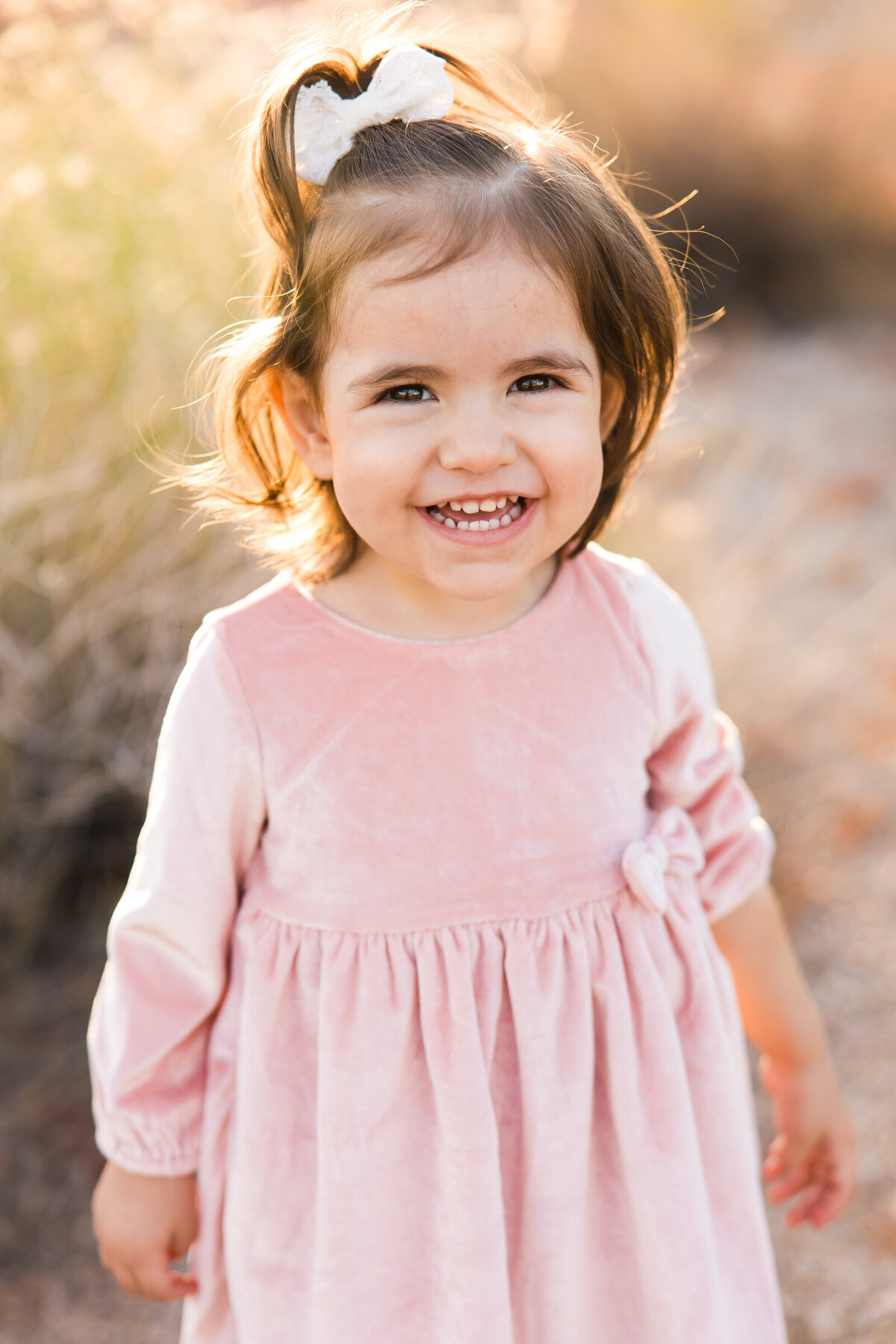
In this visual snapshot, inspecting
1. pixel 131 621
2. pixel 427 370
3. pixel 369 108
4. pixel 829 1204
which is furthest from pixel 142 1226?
pixel 131 621

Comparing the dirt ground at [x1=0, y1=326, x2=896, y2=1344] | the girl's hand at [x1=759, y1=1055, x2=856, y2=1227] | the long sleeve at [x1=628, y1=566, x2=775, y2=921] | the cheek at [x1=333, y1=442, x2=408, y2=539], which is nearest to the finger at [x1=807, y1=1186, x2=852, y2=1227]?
the girl's hand at [x1=759, y1=1055, x2=856, y2=1227]

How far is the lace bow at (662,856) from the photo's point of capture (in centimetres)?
101

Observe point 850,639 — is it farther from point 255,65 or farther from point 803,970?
point 255,65

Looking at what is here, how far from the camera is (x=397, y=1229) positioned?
100 cm

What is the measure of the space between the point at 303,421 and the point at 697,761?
0.50m

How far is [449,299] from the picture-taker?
842 millimetres

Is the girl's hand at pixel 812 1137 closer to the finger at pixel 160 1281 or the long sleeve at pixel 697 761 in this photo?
the long sleeve at pixel 697 761

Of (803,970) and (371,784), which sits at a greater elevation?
(371,784)

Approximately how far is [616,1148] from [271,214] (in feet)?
2.83

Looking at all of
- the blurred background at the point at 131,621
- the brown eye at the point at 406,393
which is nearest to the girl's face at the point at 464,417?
the brown eye at the point at 406,393

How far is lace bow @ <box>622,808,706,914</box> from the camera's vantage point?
1006 millimetres

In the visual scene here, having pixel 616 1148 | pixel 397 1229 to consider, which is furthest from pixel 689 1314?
pixel 397 1229

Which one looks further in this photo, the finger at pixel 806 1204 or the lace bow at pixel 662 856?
the finger at pixel 806 1204

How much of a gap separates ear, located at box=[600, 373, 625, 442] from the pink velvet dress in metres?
0.15
